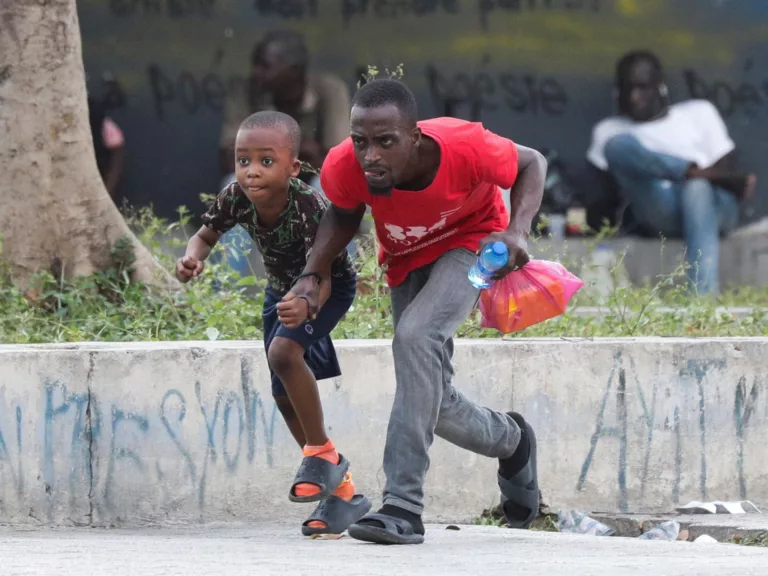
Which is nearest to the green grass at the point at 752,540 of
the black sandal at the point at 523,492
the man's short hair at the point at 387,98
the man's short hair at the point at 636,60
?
the black sandal at the point at 523,492

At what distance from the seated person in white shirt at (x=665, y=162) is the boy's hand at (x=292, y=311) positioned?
7416mm

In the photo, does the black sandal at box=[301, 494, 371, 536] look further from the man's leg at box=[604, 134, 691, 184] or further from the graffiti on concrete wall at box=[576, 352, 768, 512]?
the man's leg at box=[604, 134, 691, 184]

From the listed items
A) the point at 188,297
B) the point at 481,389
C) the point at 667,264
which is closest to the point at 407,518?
the point at 481,389

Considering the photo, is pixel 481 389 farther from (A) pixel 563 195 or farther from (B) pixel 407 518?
(A) pixel 563 195

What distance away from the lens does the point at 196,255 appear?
4.62 meters

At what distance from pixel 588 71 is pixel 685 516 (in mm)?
6298

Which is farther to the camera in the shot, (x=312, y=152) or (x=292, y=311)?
(x=312, y=152)

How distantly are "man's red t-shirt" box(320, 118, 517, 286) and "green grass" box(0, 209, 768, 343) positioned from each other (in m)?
1.72

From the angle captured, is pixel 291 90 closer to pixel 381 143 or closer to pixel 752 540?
pixel 752 540

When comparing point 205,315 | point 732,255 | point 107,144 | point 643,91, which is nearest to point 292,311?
point 205,315

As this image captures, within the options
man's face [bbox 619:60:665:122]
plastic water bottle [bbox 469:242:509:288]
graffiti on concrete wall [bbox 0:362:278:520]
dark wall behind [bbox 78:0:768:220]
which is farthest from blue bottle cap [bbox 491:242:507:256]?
man's face [bbox 619:60:665:122]

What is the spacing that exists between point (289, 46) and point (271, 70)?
24cm

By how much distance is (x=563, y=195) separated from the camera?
11.3 metres

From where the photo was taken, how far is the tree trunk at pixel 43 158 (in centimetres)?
670
